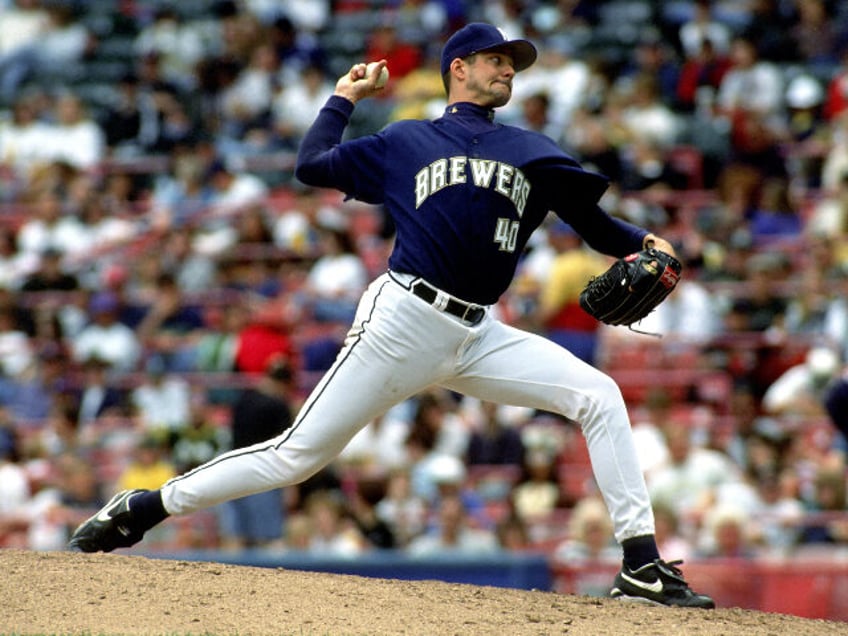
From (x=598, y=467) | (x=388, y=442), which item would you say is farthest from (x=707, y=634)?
(x=388, y=442)

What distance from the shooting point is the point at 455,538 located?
916cm

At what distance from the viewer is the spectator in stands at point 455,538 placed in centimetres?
909

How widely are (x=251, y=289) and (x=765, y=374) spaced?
4.03 metres

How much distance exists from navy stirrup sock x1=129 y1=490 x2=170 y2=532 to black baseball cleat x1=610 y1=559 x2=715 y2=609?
5.53 ft

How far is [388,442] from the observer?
33.6 ft

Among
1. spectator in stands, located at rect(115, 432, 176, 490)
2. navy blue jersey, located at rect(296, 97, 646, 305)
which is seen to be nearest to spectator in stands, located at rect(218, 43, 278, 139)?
spectator in stands, located at rect(115, 432, 176, 490)

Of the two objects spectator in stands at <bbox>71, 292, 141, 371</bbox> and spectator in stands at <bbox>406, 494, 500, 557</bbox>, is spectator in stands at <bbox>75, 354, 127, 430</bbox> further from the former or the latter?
spectator in stands at <bbox>406, 494, 500, 557</bbox>

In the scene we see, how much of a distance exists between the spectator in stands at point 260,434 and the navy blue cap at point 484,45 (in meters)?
3.89

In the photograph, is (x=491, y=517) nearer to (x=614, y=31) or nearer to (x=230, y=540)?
(x=230, y=540)

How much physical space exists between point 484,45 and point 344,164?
2.15ft

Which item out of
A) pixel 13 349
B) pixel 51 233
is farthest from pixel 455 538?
pixel 51 233

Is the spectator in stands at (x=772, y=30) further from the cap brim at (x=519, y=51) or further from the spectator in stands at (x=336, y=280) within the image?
the cap brim at (x=519, y=51)

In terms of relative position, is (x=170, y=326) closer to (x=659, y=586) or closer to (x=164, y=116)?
(x=164, y=116)

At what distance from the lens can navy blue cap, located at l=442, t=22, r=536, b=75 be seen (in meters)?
5.48
